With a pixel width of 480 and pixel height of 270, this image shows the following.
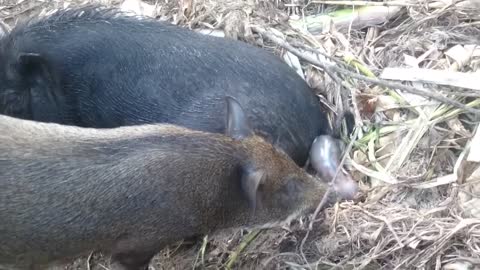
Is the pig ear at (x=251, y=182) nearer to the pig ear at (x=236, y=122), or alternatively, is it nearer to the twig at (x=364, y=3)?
the pig ear at (x=236, y=122)

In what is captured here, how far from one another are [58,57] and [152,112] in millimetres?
674

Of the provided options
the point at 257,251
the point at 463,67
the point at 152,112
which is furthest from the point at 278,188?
the point at 463,67

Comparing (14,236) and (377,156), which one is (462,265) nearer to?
(377,156)

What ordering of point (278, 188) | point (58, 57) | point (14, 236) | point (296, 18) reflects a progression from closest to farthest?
point (14, 236) < point (278, 188) < point (58, 57) < point (296, 18)

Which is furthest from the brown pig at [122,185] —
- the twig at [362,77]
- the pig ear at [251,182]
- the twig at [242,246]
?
the twig at [362,77]

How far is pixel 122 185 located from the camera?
4652mm

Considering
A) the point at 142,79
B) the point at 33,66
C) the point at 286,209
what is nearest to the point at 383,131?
the point at 286,209

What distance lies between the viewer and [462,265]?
464 centimetres

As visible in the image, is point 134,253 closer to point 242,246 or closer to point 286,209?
point 242,246

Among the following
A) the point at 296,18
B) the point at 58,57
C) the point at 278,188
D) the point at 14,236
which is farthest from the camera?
the point at 296,18

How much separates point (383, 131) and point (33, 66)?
1.92 m

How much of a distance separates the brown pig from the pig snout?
0.36 metres

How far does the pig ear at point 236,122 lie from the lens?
4926 mm

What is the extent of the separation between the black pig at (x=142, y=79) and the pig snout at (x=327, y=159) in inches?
2.1
